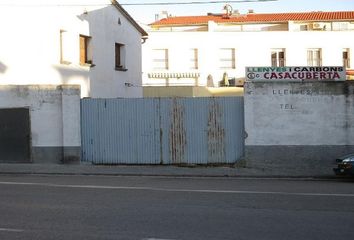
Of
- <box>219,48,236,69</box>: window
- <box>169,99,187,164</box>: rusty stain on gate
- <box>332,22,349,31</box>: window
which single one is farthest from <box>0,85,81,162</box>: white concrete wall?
<box>332,22,349,31</box>: window

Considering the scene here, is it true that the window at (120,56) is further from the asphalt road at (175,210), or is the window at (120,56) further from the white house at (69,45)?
the asphalt road at (175,210)

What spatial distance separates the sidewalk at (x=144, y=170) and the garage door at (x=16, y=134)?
1.84ft

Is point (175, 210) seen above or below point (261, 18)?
below

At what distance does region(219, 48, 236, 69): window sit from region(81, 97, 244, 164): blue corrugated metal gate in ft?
98.7

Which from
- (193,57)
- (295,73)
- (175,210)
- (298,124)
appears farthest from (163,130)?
(193,57)

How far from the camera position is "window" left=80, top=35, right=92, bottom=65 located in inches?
1024

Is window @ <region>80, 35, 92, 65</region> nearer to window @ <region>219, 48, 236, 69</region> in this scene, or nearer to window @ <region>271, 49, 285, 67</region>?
window @ <region>219, 48, 236, 69</region>

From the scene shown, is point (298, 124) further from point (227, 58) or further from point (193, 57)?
point (227, 58)

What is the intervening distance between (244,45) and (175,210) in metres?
39.3

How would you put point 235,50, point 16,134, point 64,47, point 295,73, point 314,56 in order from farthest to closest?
point 314,56
point 235,50
point 64,47
point 16,134
point 295,73

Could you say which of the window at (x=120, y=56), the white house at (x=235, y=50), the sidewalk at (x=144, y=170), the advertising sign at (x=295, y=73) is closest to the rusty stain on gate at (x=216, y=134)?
the sidewalk at (x=144, y=170)

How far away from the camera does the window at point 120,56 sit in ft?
97.0

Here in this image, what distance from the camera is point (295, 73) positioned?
18750 mm

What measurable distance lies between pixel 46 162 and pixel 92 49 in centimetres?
800
